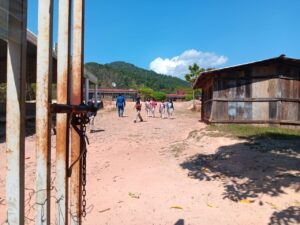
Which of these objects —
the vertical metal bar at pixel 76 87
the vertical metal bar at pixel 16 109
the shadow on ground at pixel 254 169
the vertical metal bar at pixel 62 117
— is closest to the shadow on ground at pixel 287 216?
the shadow on ground at pixel 254 169

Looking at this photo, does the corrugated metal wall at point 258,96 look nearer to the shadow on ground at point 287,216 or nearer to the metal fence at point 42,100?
the shadow on ground at point 287,216

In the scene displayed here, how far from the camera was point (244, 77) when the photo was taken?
48.4 ft

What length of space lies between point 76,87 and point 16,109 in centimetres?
87

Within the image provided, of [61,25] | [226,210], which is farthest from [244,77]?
[61,25]

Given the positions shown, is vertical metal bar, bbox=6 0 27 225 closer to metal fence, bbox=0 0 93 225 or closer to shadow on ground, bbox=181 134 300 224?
metal fence, bbox=0 0 93 225

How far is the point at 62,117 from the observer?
2.50m

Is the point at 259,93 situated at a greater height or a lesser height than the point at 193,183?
greater

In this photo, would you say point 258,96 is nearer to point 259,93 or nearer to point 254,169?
point 259,93

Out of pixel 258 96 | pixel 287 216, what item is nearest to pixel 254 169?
pixel 287 216

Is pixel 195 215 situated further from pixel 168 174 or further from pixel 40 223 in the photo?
pixel 40 223

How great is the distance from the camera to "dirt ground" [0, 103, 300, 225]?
16.1 ft

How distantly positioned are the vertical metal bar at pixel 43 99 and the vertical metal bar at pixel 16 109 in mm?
132

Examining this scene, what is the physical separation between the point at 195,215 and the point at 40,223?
328cm

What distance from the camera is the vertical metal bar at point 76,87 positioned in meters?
2.61
